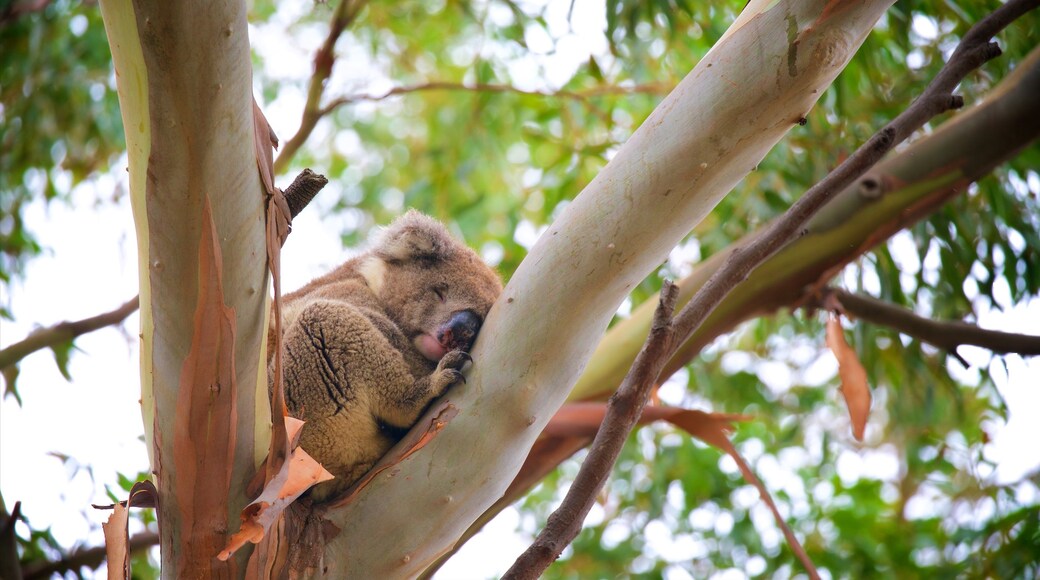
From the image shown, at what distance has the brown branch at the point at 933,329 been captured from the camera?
266 centimetres

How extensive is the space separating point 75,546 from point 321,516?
Answer: 1617 millimetres

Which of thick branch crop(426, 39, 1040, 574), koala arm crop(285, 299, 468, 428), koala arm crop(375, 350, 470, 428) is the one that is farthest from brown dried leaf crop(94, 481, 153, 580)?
thick branch crop(426, 39, 1040, 574)

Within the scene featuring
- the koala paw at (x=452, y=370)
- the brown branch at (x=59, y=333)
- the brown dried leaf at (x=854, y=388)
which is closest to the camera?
the koala paw at (x=452, y=370)

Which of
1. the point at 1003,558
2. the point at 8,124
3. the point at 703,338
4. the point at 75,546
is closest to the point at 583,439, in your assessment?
the point at 703,338

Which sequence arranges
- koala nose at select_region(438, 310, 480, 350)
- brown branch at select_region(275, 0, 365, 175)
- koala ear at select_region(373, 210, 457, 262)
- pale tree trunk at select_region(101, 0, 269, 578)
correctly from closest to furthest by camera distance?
1. pale tree trunk at select_region(101, 0, 269, 578)
2. koala nose at select_region(438, 310, 480, 350)
3. koala ear at select_region(373, 210, 457, 262)
4. brown branch at select_region(275, 0, 365, 175)

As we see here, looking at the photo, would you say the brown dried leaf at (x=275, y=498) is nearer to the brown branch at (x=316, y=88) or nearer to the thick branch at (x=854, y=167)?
the thick branch at (x=854, y=167)

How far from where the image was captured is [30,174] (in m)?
4.83

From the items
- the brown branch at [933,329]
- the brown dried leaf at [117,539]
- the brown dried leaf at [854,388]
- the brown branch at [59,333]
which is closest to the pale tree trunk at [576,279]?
the brown dried leaf at [117,539]

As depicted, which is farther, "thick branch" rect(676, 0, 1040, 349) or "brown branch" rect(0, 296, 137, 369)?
"brown branch" rect(0, 296, 137, 369)

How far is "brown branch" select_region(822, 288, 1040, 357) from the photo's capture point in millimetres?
2660

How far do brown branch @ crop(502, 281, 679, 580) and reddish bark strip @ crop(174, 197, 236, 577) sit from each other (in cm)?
57

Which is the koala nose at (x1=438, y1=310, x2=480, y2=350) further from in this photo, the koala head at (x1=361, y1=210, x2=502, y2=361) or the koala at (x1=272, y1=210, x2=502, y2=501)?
the koala head at (x1=361, y1=210, x2=502, y2=361)

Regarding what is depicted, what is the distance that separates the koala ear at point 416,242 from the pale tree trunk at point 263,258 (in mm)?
805

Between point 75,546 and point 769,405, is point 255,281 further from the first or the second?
point 769,405
